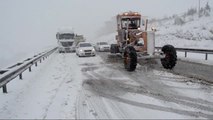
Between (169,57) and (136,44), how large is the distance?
2376 millimetres

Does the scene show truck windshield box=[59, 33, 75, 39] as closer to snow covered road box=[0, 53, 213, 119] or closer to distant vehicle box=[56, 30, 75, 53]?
distant vehicle box=[56, 30, 75, 53]

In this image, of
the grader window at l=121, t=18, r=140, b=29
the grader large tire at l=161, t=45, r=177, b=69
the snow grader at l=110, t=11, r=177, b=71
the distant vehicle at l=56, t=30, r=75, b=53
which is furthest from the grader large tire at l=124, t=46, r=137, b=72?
the distant vehicle at l=56, t=30, r=75, b=53

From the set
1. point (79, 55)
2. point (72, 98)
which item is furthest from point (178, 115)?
point (79, 55)

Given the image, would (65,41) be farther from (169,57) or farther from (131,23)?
(169,57)

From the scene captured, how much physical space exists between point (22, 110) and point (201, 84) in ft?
21.8

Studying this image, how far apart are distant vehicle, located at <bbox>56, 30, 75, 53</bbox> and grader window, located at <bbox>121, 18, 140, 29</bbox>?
1817 cm

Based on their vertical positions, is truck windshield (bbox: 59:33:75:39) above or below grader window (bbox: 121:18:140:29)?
below

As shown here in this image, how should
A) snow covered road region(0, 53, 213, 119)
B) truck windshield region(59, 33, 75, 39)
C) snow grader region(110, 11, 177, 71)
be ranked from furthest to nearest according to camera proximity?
truck windshield region(59, 33, 75, 39) → snow grader region(110, 11, 177, 71) → snow covered road region(0, 53, 213, 119)

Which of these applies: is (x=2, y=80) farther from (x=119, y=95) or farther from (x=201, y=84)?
(x=201, y=84)

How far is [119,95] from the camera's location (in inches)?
355

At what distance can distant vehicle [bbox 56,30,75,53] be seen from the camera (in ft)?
117

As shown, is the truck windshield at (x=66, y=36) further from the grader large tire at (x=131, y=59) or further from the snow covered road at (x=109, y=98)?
the snow covered road at (x=109, y=98)

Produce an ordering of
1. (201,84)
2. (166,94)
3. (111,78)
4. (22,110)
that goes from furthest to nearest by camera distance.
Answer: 1. (111,78)
2. (201,84)
3. (166,94)
4. (22,110)

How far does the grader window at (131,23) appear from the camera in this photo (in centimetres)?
1838
